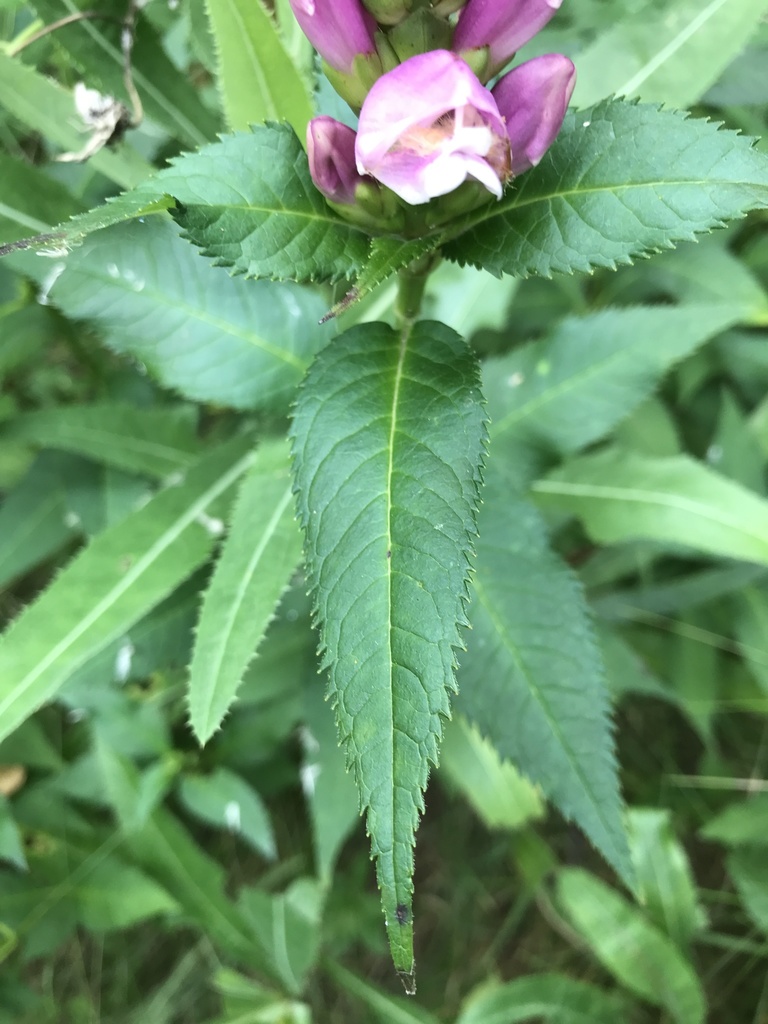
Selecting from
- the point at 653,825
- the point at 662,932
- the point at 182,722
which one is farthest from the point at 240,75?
the point at 662,932

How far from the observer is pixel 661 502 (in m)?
1.02

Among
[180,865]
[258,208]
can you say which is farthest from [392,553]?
[180,865]

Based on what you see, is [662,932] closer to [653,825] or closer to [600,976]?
[653,825]

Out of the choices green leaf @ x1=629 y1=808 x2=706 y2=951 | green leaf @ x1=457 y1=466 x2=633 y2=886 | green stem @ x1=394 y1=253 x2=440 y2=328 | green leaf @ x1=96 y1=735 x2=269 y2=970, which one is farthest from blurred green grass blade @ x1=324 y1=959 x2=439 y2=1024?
green stem @ x1=394 y1=253 x2=440 y2=328

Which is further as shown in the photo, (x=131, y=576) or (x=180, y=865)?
(x=180, y=865)

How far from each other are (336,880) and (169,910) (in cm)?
36

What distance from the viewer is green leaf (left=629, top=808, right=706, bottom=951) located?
4.27 ft

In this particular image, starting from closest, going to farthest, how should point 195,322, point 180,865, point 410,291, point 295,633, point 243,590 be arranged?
point 410,291 < point 243,590 < point 195,322 < point 295,633 < point 180,865

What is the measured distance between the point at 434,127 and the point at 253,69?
35cm

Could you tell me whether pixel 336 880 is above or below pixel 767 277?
below

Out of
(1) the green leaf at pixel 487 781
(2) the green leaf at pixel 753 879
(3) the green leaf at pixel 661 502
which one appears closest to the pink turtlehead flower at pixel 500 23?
(3) the green leaf at pixel 661 502

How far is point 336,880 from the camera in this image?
4.78 ft

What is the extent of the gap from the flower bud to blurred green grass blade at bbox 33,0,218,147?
0.55m

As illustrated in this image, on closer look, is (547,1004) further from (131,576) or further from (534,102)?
(534,102)
